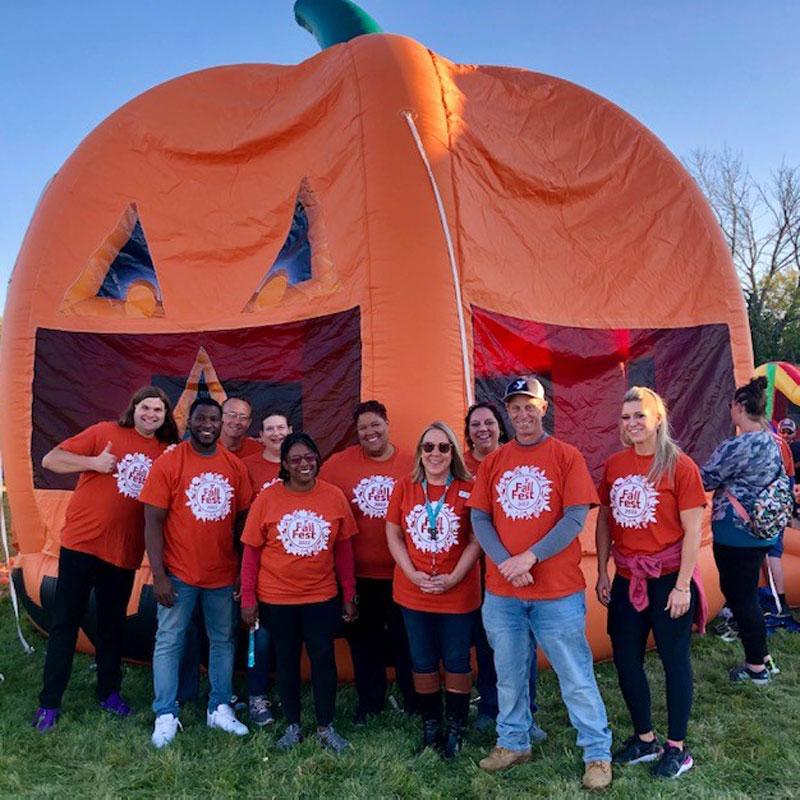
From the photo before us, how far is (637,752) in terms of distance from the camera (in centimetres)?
283

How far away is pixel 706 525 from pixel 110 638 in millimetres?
3366

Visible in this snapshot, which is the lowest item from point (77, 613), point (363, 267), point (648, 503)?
point (77, 613)

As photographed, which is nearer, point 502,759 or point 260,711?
point 502,759

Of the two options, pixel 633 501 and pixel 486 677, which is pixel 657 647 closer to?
pixel 633 501

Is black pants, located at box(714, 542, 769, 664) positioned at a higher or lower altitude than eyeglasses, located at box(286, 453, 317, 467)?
lower

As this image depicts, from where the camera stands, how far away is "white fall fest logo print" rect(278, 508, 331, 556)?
305cm

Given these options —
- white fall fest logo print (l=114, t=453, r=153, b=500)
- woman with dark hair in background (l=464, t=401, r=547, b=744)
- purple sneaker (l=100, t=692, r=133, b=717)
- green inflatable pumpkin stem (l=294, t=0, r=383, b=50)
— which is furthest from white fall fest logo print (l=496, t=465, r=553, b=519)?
green inflatable pumpkin stem (l=294, t=0, r=383, b=50)

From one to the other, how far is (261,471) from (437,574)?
1.04m

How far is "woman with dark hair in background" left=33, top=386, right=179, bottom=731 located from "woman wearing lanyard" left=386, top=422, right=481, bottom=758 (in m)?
1.26

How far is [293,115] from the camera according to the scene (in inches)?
168

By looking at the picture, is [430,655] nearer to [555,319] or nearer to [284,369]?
[284,369]

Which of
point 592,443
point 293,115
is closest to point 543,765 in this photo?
point 592,443

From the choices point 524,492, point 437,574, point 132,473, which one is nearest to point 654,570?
point 524,492

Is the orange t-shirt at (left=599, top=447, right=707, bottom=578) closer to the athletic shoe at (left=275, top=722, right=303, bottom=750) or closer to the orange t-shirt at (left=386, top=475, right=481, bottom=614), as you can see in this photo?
the orange t-shirt at (left=386, top=475, right=481, bottom=614)
